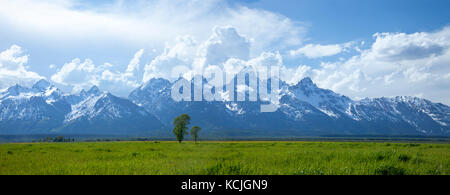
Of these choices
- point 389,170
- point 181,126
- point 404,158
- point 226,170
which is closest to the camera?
point 226,170

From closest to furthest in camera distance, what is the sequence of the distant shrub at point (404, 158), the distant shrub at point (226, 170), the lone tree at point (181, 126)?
the distant shrub at point (226, 170), the distant shrub at point (404, 158), the lone tree at point (181, 126)

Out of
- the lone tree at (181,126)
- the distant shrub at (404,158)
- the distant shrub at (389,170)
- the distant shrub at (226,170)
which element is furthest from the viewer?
the lone tree at (181,126)

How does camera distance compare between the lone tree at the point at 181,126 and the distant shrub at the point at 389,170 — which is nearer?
the distant shrub at the point at 389,170

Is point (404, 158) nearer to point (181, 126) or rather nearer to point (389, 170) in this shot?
point (389, 170)

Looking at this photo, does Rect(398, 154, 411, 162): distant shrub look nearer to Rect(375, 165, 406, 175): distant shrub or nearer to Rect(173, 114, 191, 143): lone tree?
Rect(375, 165, 406, 175): distant shrub

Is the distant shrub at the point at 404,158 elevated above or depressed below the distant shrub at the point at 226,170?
below

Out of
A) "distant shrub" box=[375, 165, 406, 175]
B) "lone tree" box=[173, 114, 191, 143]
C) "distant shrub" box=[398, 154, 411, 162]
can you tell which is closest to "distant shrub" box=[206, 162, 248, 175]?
"distant shrub" box=[375, 165, 406, 175]

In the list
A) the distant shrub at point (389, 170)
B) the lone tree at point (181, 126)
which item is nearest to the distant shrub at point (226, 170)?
the distant shrub at point (389, 170)

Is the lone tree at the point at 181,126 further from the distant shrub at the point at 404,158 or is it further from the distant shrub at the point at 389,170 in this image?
the distant shrub at the point at 389,170

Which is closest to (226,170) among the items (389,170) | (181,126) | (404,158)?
(389,170)
